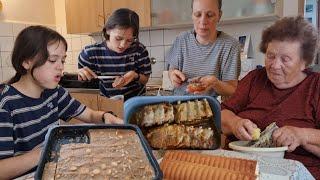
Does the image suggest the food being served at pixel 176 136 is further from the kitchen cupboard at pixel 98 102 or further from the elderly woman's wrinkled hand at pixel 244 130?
the kitchen cupboard at pixel 98 102

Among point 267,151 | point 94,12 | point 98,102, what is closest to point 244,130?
point 267,151

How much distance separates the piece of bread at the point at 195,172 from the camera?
629 mm

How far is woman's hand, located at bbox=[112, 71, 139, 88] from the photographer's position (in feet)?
5.76

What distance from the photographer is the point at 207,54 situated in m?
1.64

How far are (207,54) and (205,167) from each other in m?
1.04

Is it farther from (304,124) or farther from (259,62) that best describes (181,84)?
(259,62)

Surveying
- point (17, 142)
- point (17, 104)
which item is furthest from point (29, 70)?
point (17, 142)

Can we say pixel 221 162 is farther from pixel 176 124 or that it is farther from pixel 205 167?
pixel 176 124

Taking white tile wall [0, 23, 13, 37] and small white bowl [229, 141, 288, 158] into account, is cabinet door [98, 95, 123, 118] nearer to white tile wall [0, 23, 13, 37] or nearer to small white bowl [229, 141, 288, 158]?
small white bowl [229, 141, 288, 158]

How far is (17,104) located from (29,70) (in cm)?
14

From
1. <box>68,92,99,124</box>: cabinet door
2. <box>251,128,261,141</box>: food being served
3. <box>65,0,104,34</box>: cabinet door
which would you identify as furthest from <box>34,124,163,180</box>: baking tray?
<box>65,0,104,34</box>: cabinet door

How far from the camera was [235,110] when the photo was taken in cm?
131

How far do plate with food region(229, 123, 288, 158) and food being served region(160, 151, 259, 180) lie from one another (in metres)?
0.20

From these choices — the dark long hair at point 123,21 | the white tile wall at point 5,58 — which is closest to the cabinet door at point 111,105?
the dark long hair at point 123,21
